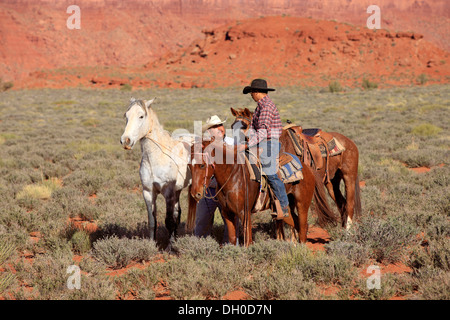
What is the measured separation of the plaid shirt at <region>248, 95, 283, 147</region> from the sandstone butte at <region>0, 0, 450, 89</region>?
50402 millimetres

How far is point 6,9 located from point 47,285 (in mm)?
123690

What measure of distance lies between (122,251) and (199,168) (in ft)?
6.74

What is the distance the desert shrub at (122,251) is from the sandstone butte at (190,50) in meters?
50.1

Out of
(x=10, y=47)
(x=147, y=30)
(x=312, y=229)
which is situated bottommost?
(x=312, y=229)

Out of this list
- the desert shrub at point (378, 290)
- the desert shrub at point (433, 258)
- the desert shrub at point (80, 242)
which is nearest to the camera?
the desert shrub at point (378, 290)

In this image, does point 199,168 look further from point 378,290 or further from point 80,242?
point 80,242

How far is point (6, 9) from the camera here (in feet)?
335

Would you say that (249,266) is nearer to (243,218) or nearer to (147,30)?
(243,218)

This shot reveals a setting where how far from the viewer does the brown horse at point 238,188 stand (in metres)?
4.39

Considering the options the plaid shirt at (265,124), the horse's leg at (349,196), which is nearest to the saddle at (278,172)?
the plaid shirt at (265,124)

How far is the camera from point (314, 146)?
6473mm

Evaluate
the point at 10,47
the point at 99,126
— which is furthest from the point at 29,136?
the point at 10,47

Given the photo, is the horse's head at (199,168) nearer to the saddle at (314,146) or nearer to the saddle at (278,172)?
the saddle at (278,172)
